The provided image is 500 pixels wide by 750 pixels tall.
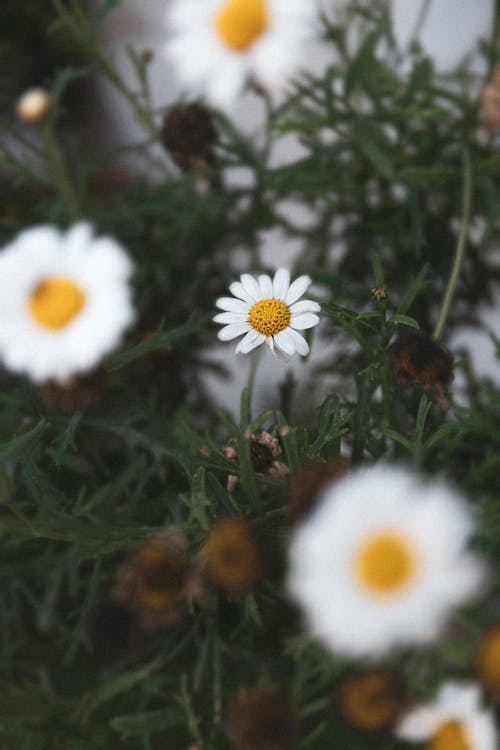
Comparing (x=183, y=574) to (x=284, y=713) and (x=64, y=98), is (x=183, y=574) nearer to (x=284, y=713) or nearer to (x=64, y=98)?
(x=284, y=713)

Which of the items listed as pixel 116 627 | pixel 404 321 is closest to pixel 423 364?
pixel 404 321

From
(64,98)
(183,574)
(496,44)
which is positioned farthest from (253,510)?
(64,98)

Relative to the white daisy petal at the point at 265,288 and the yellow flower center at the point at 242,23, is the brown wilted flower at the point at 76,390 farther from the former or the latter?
the yellow flower center at the point at 242,23

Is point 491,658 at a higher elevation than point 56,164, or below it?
below

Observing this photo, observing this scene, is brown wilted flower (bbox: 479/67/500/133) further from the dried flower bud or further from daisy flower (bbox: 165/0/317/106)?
the dried flower bud

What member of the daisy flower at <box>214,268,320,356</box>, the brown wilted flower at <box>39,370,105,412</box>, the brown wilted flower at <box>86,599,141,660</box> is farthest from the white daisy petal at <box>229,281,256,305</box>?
the brown wilted flower at <box>86,599,141,660</box>

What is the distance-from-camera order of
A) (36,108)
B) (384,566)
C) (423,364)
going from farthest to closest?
(36,108), (423,364), (384,566)

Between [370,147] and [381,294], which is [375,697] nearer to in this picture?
[381,294]
